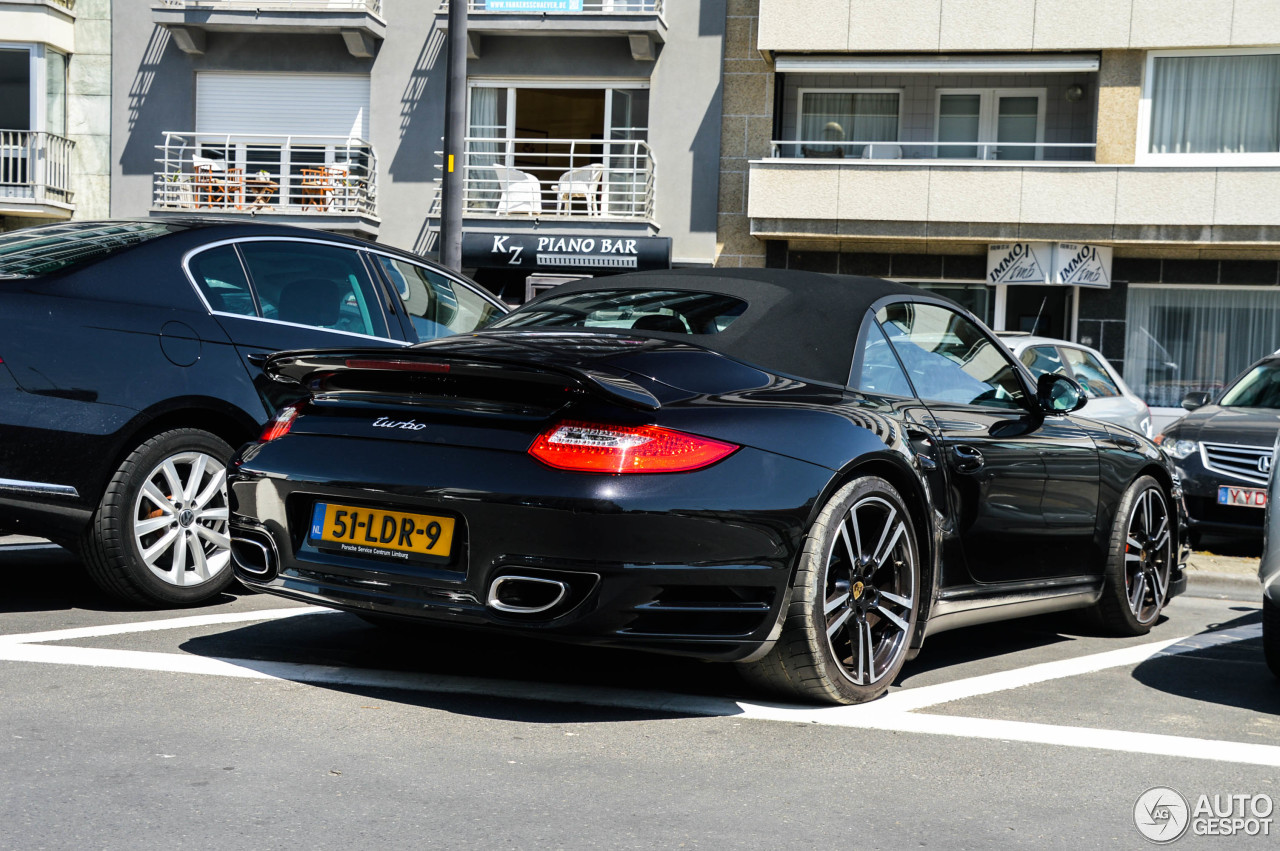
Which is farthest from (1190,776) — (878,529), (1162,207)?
(1162,207)

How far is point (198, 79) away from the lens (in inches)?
965

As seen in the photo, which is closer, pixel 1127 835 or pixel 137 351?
pixel 1127 835

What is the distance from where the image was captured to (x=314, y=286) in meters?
6.44

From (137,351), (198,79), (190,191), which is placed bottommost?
(137,351)

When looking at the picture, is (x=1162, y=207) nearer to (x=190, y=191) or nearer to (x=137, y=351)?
(x=190, y=191)

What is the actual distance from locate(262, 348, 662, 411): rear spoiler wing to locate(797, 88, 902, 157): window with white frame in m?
19.3

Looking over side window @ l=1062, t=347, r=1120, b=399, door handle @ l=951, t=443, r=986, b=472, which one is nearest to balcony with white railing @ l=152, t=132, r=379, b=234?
side window @ l=1062, t=347, r=1120, b=399

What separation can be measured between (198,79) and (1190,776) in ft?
77.1

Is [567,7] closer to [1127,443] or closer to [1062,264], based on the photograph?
[1062,264]

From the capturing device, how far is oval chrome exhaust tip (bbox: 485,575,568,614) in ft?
12.8

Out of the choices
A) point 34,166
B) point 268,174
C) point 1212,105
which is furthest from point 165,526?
point 34,166

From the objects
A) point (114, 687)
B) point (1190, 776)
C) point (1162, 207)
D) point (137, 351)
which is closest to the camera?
point (1190, 776)

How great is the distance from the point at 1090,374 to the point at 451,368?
9519 mm

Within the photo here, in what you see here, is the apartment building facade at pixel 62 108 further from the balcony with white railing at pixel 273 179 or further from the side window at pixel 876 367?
the side window at pixel 876 367
